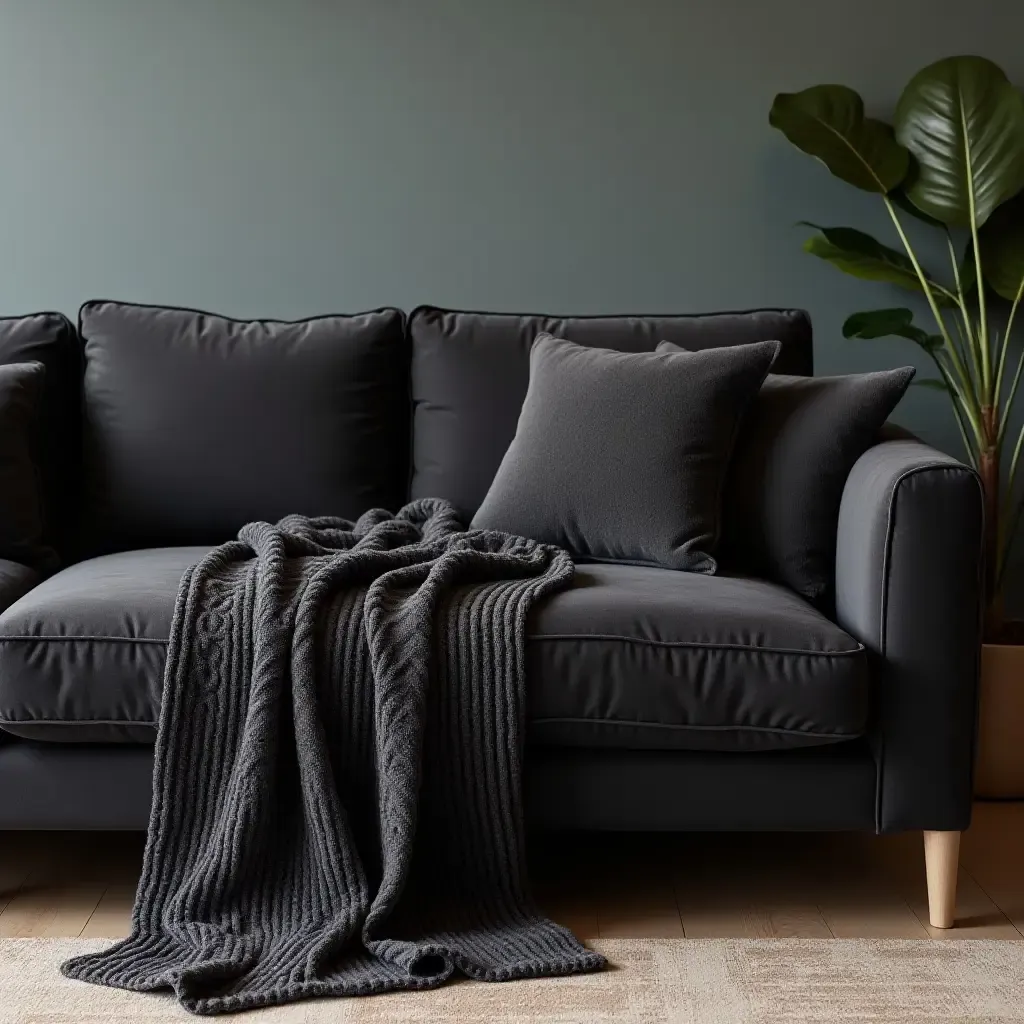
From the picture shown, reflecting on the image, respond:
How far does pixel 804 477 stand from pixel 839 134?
0.96 meters

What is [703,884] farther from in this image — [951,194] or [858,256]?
[951,194]

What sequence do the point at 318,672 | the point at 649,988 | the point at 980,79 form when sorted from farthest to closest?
1. the point at 980,79
2. the point at 318,672
3. the point at 649,988

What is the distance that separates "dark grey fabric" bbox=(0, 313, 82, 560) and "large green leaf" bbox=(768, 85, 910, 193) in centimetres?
151

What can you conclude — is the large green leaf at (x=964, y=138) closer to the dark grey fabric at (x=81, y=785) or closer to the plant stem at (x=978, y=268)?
the plant stem at (x=978, y=268)

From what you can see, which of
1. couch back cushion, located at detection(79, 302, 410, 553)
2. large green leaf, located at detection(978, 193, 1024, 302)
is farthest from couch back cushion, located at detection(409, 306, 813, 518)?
large green leaf, located at detection(978, 193, 1024, 302)

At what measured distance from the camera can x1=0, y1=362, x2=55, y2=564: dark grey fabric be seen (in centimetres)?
221

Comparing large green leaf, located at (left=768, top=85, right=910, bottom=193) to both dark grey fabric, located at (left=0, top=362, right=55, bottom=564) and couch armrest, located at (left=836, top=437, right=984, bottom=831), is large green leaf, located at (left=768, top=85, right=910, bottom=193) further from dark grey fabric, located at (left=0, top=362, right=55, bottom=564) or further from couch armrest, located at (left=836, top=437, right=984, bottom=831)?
dark grey fabric, located at (left=0, top=362, right=55, bottom=564)

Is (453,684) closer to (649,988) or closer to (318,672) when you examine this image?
(318,672)

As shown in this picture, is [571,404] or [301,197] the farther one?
[301,197]

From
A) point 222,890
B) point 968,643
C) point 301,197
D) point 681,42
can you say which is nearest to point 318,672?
point 222,890

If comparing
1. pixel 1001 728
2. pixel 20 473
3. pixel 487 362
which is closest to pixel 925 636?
pixel 1001 728

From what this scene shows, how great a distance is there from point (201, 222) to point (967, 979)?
2.16 meters

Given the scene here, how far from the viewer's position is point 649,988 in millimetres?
1611

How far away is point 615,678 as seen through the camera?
5.70ft
